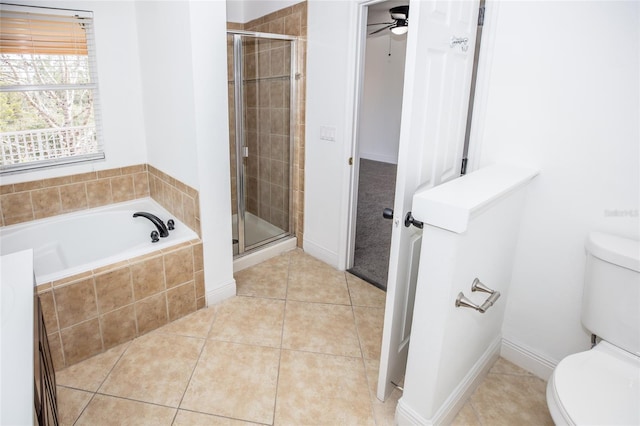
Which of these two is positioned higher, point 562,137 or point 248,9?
point 248,9

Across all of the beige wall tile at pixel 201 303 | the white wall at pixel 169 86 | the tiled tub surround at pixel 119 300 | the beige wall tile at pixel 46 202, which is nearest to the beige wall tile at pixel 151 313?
the tiled tub surround at pixel 119 300

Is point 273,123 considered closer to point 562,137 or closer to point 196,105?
point 196,105

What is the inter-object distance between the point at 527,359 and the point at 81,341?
7.46ft

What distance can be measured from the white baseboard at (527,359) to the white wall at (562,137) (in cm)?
2

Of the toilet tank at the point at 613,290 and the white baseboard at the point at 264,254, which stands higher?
the toilet tank at the point at 613,290

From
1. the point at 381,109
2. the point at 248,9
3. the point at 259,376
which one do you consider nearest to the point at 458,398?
the point at 259,376

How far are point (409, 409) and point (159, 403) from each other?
1096mm

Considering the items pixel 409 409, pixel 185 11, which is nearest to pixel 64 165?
pixel 185 11

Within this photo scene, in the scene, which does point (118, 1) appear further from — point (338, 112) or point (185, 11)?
point (338, 112)

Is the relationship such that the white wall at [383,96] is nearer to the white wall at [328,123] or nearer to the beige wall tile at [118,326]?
the white wall at [328,123]

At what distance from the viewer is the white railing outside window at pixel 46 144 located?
8.09 feet

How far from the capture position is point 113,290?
79.4 inches

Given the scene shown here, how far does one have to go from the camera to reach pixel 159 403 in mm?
1716

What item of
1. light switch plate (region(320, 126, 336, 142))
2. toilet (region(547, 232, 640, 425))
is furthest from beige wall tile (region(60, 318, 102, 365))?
toilet (region(547, 232, 640, 425))
